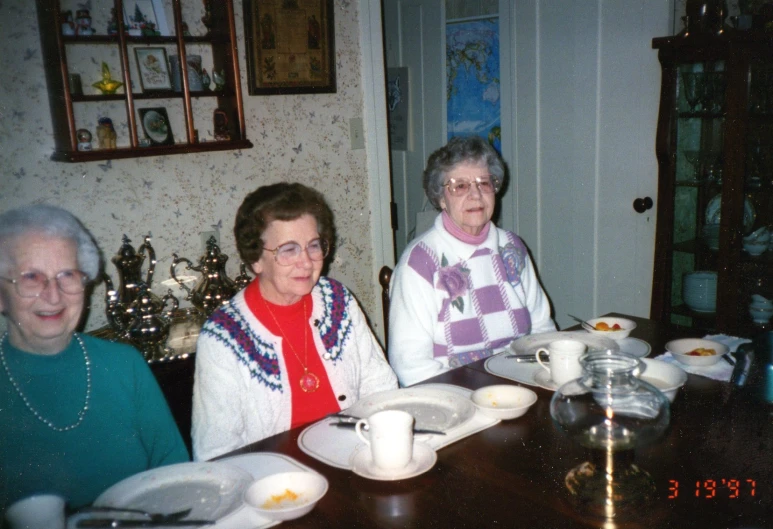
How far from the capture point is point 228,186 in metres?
2.50

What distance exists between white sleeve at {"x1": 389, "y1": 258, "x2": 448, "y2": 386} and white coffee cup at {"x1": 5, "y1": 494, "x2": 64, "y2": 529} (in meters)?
1.08

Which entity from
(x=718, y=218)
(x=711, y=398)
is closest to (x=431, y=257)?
(x=711, y=398)

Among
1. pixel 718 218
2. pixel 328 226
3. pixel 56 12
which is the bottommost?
pixel 718 218

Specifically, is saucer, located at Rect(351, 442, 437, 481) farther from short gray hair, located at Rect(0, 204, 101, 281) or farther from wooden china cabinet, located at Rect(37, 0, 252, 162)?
wooden china cabinet, located at Rect(37, 0, 252, 162)

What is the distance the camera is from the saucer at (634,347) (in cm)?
161

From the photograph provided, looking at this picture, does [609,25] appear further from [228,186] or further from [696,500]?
[696,500]

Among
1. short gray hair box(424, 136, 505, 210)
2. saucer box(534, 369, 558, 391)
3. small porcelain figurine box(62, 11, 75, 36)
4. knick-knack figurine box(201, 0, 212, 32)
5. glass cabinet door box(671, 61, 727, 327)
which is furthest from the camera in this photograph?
glass cabinet door box(671, 61, 727, 327)

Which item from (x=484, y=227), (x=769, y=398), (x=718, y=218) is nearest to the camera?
(x=769, y=398)

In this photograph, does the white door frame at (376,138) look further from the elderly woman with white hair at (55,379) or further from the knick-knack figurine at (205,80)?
the elderly woman with white hair at (55,379)

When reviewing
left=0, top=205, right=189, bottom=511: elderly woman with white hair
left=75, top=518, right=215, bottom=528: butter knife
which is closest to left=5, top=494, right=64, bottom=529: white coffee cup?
left=75, top=518, right=215, bottom=528: butter knife

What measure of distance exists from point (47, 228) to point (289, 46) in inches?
63.0

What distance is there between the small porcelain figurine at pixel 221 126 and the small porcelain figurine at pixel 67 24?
56 cm

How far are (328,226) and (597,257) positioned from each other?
1.78 meters

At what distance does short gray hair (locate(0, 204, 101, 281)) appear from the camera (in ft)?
3.88
